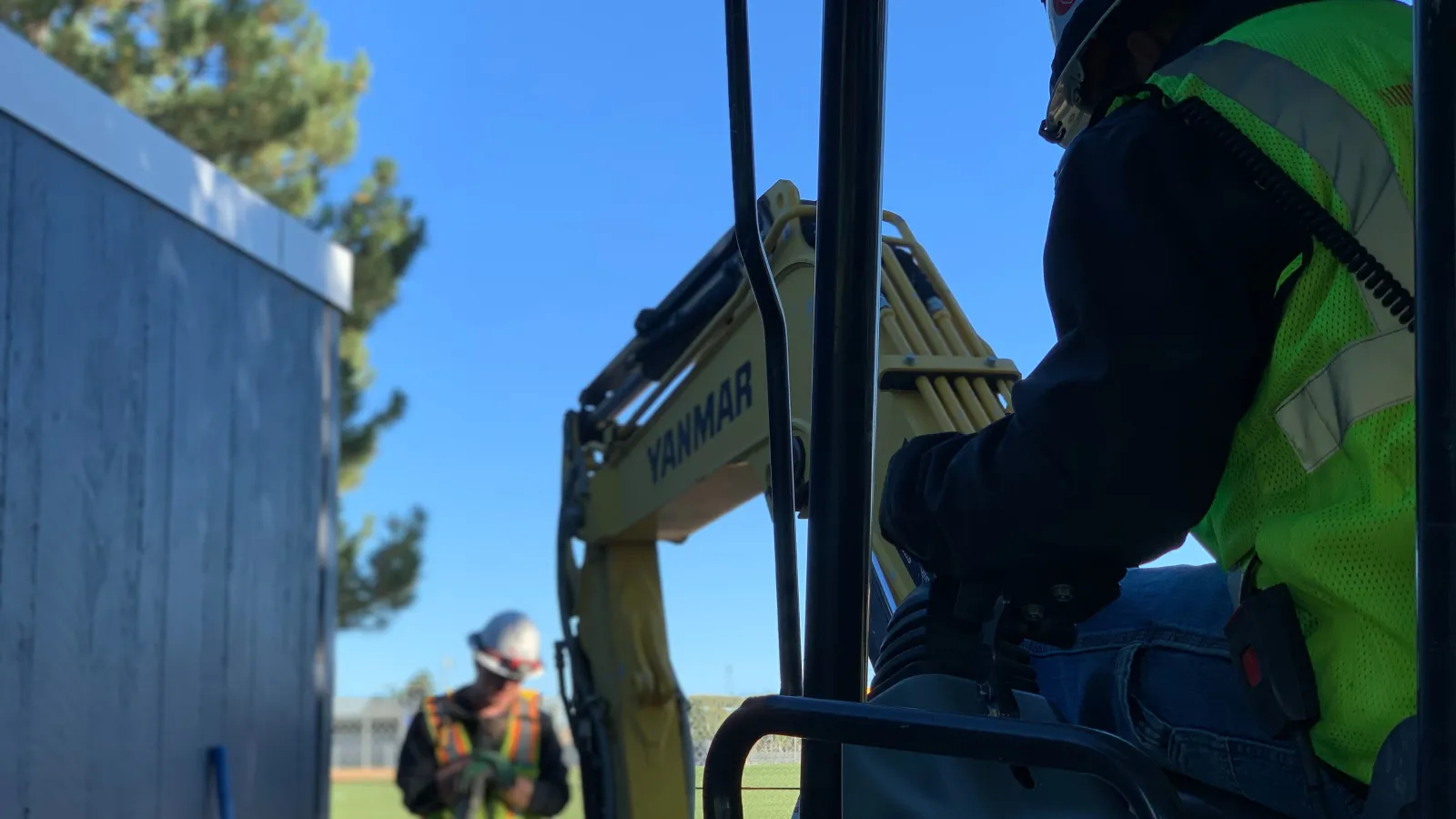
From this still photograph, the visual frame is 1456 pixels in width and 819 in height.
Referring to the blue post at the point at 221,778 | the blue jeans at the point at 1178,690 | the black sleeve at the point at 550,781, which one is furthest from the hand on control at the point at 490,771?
the blue jeans at the point at 1178,690

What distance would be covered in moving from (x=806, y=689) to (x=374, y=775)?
2593 centimetres

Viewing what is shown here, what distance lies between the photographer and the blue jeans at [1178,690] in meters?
1.15

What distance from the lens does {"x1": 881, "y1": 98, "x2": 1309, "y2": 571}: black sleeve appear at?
1.08 metres

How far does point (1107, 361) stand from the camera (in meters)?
1.08

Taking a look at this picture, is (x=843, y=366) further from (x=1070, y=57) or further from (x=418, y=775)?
(x=418, y=775)

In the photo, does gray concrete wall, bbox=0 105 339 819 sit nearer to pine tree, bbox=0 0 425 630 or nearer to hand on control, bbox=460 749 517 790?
hand on control, bbox=460 749 517 790

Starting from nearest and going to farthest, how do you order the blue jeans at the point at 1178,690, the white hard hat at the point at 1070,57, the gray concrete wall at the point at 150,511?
1. the blue jeans at the point at 1178,690
2. the white hard hat at the point at 1070,57
3. the gray concrete wall at the point at 150,511

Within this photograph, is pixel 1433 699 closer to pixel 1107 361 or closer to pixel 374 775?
pixel 1107 361

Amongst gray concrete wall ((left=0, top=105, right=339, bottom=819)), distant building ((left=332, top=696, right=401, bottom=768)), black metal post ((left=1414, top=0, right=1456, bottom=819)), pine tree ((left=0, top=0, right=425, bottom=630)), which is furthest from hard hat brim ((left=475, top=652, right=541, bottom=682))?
distant building ((left=332, top=696, right=401, bottom=768))

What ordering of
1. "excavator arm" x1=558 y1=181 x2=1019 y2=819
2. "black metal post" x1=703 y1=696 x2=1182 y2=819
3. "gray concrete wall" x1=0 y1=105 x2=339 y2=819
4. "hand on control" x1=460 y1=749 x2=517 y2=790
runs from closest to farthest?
"black metal post" x1=703 y1=696 x2=1182 y2=819 → "excavator arm" x1=558 y1=181 x2=1019 y2=819 → "gray concrete wall" x1=0 y1=105 x2=339 y2=819 → "hand on control" x1=460 y1=749 x2=517 y2=790

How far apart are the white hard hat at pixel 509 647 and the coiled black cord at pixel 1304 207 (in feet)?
19.6

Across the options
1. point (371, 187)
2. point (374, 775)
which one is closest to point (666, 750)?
point (371, 187)

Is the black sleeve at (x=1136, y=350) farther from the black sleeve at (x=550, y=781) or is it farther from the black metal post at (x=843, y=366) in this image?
the black sleeve at (x=550, y=781)

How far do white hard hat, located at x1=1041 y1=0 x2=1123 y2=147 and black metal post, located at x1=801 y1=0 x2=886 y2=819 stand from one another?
31cm
